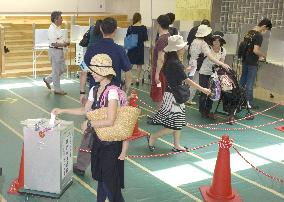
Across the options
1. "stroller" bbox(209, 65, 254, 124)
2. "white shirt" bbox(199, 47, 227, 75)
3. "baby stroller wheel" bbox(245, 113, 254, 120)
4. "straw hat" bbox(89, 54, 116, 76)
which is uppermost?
"straw hat" bbox(89, 54, 116, 76)

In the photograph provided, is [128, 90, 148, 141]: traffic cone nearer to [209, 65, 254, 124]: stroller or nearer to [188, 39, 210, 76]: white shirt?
[188, 39, 210, 76]: white shirt

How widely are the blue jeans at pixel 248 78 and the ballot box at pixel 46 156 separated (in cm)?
503

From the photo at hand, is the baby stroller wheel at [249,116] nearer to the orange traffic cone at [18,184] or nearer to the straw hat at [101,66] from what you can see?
the orange traffic cone at [18,184]

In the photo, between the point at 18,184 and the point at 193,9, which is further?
the point at 193,9

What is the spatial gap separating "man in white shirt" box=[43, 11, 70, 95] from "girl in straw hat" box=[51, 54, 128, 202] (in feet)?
17.7

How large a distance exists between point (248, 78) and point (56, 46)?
411cm

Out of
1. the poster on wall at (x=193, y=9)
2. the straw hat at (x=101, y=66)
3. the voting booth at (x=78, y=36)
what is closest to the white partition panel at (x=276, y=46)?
the poster on wall at (x=193, y=9)

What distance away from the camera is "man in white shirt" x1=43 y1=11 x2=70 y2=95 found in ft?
29.6

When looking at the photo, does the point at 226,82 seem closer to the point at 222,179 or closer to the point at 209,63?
the point at 209,63

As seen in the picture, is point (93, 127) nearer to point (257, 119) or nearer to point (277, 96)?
point (257, 119)

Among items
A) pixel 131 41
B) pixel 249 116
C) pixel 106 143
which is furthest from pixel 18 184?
pixel 131 41

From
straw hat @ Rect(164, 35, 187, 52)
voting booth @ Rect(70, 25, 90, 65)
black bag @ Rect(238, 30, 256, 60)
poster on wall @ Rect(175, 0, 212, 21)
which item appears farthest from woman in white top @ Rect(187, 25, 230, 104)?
voting booth @ Rect(70, 25, 90, 65)

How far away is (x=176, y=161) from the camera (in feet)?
20.0

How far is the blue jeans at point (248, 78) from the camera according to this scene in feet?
28.8
